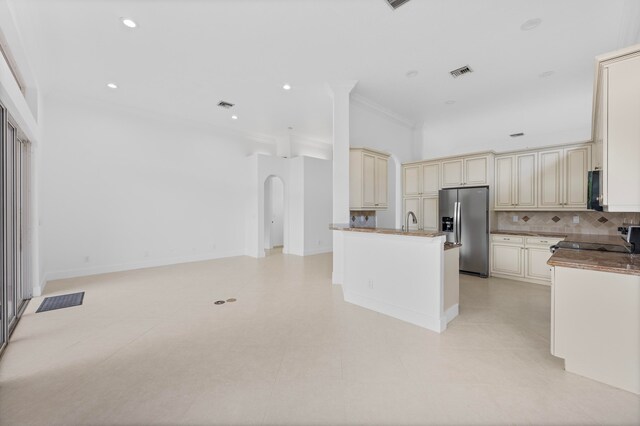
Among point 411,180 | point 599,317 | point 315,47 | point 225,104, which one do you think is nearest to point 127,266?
point 225,104

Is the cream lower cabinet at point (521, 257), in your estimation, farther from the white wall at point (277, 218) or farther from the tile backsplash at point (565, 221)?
the white wall at point (277, 218)

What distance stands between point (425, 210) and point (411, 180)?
0.75 m

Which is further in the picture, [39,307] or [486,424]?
[39,307]

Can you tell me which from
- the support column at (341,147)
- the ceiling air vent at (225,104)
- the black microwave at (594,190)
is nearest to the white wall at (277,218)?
the ceiling air vent at (225,104)

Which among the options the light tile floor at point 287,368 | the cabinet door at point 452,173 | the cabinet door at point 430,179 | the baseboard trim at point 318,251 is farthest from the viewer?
the baseboard trim at point 318,251

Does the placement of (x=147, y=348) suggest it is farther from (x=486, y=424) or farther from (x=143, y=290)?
(x=486, y=424)

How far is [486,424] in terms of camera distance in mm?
1604

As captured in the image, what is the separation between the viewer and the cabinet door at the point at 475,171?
5.16 m

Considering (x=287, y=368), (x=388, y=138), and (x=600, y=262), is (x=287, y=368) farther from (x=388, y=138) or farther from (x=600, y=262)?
(x=388, y=138)

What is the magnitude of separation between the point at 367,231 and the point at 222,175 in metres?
4.94

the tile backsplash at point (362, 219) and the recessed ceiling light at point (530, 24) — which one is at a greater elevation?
the recessed ceiling light at point (530, 24)

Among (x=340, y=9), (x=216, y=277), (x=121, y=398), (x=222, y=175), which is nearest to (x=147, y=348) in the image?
(x=121, y=398)

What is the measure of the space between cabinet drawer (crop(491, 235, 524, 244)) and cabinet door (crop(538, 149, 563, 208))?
2.29 feet

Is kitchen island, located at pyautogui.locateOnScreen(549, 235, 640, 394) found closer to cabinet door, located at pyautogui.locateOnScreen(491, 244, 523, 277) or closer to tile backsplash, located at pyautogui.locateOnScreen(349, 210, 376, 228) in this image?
cabinet door, located at pyautogui.locateOnScreen(491, 244, 523, 277)
